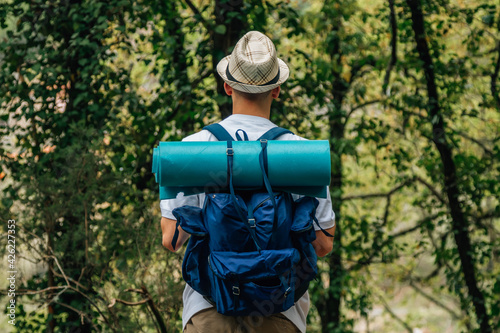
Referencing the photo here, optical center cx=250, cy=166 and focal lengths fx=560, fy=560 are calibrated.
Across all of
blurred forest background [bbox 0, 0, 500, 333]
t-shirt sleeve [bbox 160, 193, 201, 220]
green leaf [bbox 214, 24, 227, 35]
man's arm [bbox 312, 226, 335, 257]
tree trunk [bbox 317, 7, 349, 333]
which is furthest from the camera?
tree trunk [bbox 317, 7, 349, 333]

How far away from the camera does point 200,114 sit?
466 centimetres

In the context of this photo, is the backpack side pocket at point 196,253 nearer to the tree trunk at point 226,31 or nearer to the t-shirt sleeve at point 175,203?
the t-shirt sleeve at point 175,203

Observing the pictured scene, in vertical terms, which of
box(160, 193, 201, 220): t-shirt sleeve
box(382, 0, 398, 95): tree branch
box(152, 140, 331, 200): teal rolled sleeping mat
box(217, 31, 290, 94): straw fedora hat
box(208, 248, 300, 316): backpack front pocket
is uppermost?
box(382, 0, 398, 95): tree branch

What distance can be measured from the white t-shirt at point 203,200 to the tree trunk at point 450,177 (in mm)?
3358

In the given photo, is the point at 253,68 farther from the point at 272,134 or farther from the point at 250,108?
the point at 272,134

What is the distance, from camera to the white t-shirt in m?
2.04

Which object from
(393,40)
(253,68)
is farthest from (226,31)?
(253,68)

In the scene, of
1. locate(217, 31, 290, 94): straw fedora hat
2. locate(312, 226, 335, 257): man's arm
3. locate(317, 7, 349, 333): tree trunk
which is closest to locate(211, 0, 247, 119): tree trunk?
locate(317, 7, 349, 333): tree trunk

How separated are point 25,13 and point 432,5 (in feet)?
11.9

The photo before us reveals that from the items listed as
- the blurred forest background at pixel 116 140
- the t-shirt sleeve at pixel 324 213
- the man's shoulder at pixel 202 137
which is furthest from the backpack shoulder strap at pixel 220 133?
the blurred forest background at pixel 116 140

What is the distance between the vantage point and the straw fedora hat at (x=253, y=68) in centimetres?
218

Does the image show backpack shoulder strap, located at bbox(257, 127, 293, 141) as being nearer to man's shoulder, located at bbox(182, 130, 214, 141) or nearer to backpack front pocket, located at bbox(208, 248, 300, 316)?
man's shoulder, located at bbox(182, 130, 214, 141)

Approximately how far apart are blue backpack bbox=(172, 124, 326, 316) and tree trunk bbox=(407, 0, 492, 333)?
11.8 ft

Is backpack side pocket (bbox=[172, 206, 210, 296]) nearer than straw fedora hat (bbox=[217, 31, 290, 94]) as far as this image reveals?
Yes
